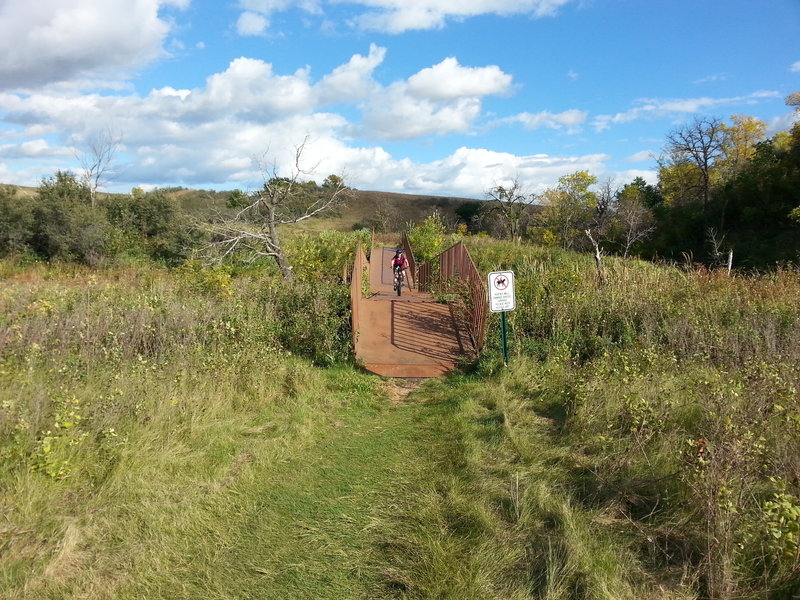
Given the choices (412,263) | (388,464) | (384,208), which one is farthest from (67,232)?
(384,208)

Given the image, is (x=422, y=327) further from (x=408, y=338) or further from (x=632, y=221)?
(x=632, y=221)

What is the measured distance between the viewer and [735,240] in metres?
37.5

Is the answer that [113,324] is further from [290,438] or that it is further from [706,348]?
[706,348]

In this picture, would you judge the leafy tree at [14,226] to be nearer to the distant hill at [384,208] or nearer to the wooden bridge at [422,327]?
the wooden bridge at [422,327]

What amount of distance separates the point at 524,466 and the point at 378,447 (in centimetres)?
151

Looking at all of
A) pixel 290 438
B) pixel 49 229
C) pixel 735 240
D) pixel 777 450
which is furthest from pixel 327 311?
pixel 735 240

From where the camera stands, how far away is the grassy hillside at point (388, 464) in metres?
3.17

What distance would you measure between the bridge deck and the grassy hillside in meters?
0.59

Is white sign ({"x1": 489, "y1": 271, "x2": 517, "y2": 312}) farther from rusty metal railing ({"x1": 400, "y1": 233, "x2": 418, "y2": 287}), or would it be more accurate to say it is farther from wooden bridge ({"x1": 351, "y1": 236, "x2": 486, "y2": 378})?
rusty metal railing ({"x1": 400, "y1": 233, "x2": 418, "y2": 287})

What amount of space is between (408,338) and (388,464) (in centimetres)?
494

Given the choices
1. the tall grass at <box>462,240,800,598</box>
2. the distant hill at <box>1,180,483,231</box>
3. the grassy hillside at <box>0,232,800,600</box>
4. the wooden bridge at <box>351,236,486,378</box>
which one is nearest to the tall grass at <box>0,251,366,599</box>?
the grassy hillside at <box>0,232,800,600</box>

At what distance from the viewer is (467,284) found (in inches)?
459

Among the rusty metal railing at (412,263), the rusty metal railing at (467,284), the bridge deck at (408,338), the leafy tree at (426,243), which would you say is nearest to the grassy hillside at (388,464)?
the bridge deck at (408,338)

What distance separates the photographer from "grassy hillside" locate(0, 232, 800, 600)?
125 inches
